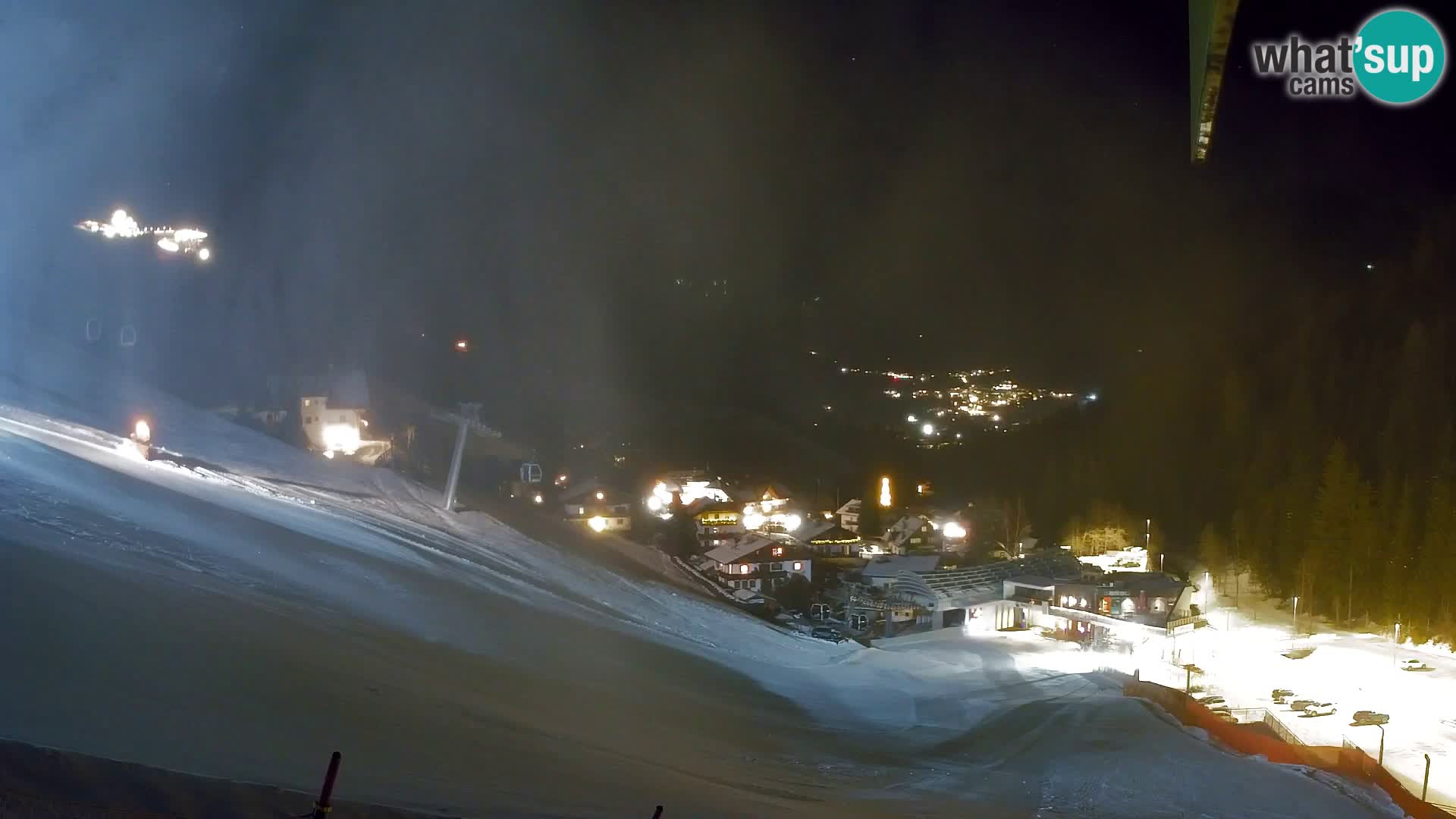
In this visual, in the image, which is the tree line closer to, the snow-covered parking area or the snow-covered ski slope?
the snow-covered parking area

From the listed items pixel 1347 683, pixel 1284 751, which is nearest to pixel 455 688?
pixel 1284 751

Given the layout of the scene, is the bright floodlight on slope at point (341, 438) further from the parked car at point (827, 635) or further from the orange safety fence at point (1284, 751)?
the orange safety fence at point (1284, 751)

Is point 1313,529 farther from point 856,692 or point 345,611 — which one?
point 345,611

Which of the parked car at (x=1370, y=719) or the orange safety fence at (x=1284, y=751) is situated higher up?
the parked car at (x=1370, y=719)

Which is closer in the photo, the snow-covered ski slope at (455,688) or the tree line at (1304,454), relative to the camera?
the snow-covered ski slope at (455,688)

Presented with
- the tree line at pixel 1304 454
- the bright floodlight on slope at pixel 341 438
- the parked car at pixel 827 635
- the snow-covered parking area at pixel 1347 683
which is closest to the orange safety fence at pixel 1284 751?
the snow-covered parking area at pixel 1347 683

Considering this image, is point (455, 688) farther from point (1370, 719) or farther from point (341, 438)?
point (341, 438)
